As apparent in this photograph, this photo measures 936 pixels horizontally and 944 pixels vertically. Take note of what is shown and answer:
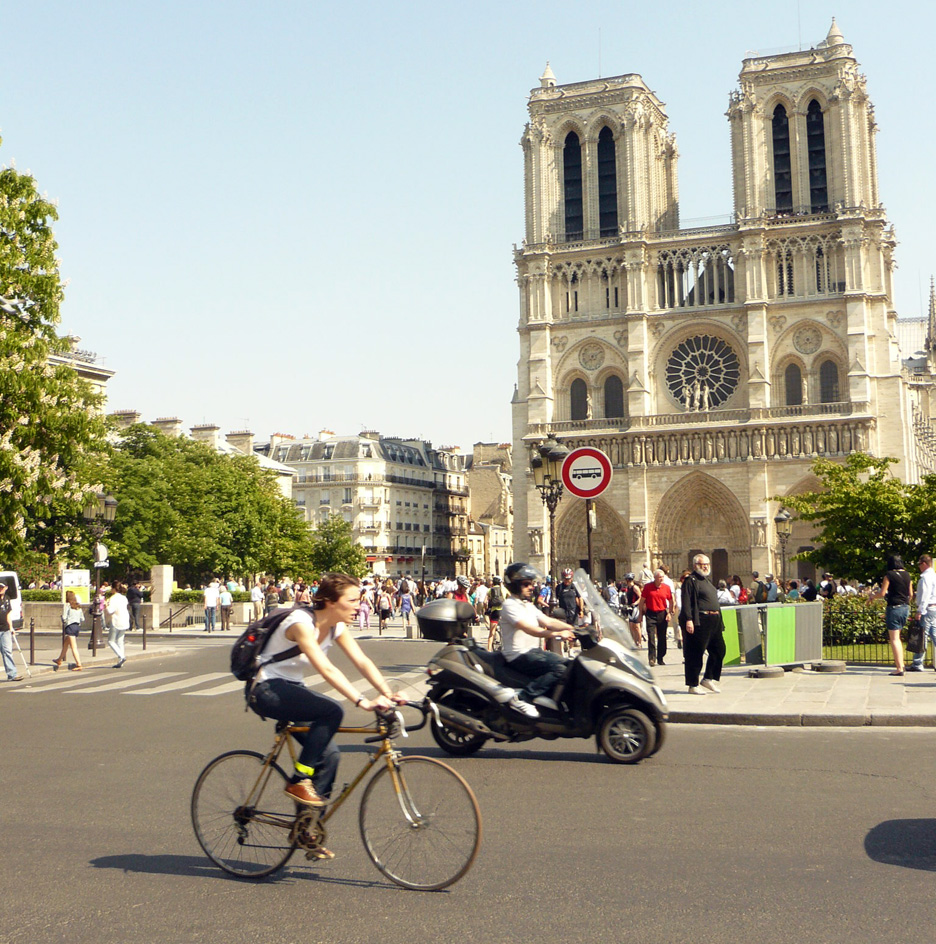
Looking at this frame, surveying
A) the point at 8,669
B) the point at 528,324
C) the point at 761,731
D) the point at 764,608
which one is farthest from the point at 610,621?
the point at 528,324

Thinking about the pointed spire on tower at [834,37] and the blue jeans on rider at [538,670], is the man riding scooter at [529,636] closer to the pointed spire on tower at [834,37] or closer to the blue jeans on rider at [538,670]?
the blue jeans on rider at [538,670]

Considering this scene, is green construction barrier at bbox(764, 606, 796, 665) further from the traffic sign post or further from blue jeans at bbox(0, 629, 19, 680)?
blue jeans at bbox(0, 629, 19, 680)

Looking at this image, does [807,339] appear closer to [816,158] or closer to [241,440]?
[816,158]

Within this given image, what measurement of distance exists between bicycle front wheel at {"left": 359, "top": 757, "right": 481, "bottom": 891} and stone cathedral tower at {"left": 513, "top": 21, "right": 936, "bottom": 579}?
46630mm

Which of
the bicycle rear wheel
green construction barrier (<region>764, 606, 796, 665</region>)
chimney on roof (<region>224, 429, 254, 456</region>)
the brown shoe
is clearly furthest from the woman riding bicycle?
chimney on roof (<region>224, 429, 254, 456</region>)

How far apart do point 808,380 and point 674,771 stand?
46.1 metres

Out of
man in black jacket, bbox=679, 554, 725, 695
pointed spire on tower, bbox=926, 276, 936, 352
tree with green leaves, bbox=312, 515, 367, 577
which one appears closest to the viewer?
man in black jacket, bbox=679, 554, 725, 695

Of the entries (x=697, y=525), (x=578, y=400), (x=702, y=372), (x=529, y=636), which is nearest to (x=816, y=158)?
(x=702, y=372)

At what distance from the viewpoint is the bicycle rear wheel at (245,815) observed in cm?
502

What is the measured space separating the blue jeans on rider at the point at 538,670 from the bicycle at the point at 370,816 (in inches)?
137

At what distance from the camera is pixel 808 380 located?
51.4 m

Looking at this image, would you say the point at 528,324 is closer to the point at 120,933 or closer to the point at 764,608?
the point at 764,608

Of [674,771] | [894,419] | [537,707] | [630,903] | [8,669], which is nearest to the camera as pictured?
[630,903]

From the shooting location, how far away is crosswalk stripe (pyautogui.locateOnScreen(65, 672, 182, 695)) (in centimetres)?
1412
